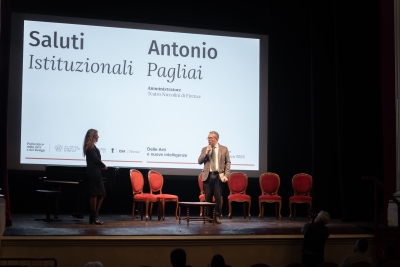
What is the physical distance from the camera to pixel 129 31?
376 inches

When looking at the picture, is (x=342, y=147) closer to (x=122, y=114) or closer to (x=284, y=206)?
(x=284, y=206)

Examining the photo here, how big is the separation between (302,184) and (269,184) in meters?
0.52

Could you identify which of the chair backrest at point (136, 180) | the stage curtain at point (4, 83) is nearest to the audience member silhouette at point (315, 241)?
the chair backrest at point (136, 180)

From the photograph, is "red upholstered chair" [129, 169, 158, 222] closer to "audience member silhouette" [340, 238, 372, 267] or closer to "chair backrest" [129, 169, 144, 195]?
"chair backrest" [129, 169, 144, 195]

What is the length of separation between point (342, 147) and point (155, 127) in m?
2.99

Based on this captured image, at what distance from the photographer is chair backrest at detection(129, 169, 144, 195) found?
8.52 m

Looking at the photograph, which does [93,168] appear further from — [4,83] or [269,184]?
[269,184]

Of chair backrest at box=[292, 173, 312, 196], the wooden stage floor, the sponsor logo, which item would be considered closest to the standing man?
the wooden stage floor

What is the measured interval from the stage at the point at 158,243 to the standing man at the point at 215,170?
94cm

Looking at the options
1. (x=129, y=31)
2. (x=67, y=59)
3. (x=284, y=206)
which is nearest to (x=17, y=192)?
(x=67, y=59)

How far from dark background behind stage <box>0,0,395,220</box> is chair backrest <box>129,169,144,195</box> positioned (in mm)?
117

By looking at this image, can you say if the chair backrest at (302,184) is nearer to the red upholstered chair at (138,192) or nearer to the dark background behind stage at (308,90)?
the dark background behind stage at (308,90)

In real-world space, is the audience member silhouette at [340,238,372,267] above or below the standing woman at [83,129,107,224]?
below

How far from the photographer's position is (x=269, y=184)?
9.49 meters
